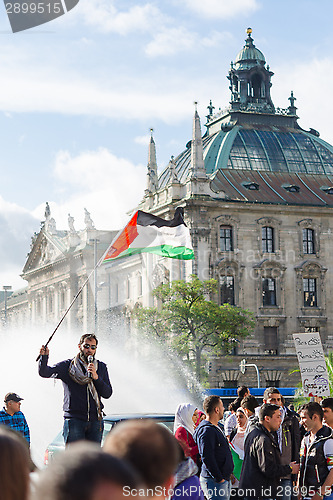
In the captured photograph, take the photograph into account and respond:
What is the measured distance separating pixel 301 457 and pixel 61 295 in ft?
273

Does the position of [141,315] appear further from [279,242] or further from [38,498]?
[38,498]

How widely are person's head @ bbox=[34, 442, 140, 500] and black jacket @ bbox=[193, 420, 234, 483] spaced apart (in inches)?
288

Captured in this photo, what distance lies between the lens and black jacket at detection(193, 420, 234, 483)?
971 centimetres

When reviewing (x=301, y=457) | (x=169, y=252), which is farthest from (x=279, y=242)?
(x=301, y=457)

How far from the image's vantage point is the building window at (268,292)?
65.8 m

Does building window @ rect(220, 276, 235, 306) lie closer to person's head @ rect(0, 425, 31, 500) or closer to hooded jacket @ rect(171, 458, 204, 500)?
hooded jacket @ rect(171, 458, 204, 500)

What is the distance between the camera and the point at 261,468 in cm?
976

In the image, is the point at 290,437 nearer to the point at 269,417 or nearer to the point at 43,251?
the point at 269,417

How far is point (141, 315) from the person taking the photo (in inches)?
2327

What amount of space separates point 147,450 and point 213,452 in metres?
6.43

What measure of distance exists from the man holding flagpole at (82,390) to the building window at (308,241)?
5813cm

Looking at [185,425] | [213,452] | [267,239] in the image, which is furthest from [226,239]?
[185,425]

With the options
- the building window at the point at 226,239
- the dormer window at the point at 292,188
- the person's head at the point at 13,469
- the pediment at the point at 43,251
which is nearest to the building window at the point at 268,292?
the building window at the point at 226,239

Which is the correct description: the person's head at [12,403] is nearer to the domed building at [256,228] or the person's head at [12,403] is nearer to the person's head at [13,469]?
the person's head at [13,469]
